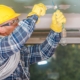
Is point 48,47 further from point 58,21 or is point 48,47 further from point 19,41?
point 19,41

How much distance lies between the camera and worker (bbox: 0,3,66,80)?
1.31 meters

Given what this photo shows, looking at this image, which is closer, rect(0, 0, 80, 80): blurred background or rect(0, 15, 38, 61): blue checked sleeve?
rect(0, 15, 38, 61): blue checked sleeve

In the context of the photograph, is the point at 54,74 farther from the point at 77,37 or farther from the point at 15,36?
the point at 15,36

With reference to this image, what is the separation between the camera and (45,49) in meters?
1.68

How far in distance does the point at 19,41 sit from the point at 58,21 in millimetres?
382

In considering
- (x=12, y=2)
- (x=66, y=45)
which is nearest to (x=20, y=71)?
(x=12, y=2)

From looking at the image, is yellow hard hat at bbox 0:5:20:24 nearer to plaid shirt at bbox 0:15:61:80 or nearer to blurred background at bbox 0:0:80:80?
plaid shirt at bbox 0:15:61:80

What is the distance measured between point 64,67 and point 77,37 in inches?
18.7

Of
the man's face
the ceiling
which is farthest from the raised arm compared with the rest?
the ceiling

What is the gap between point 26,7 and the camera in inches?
79.0

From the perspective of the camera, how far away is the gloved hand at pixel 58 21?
1.52m

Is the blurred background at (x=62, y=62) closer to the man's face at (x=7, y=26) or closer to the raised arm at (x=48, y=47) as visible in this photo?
the raised arm at (x=48, y=47)

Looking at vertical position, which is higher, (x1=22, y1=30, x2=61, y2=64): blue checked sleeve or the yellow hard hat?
the yellow hard hat

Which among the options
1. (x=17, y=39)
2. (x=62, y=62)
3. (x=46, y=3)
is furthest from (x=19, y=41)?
(x=62, y=62)
